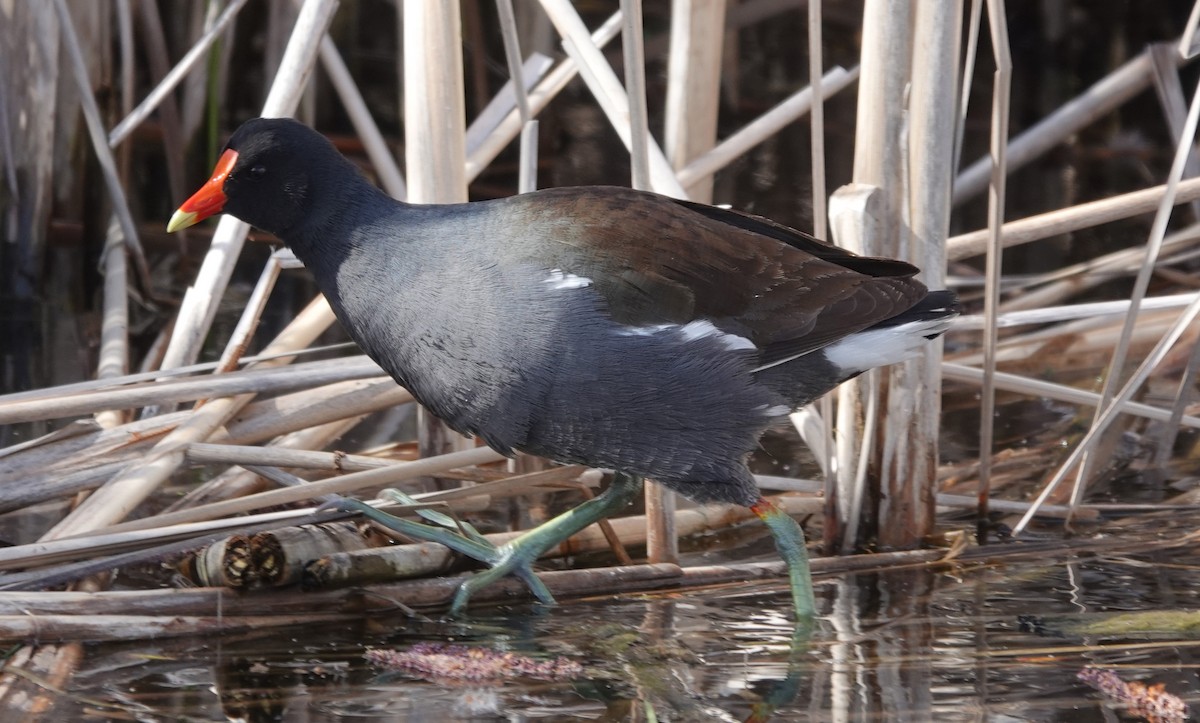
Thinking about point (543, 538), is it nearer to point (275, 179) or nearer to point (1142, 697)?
point (275, 179)

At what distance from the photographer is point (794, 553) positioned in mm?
2539

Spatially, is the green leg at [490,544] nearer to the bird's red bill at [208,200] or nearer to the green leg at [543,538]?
the green leg at [543,538]

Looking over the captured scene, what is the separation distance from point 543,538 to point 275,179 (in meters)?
0.78

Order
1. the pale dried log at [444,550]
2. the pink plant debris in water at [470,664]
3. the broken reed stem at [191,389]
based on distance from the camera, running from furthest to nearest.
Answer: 1. the broken reed stem at [191,389]
2. the pale dried log at [444,550]
3. the pink plant debris in water at [470,664]

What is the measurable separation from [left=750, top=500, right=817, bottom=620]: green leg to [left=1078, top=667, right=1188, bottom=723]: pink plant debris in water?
50 cm

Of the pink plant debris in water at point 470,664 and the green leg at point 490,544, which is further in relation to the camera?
the green leg at point 490,544

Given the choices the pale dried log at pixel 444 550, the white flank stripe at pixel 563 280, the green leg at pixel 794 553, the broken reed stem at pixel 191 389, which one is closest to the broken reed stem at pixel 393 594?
the pale dried log at pixel 444 550

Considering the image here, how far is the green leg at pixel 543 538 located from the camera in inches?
98.8

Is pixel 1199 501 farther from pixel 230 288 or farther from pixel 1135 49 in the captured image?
pixel 1135 49

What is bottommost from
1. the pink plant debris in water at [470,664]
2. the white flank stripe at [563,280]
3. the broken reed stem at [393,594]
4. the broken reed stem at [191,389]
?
the pink plant debris in water at [470,664]

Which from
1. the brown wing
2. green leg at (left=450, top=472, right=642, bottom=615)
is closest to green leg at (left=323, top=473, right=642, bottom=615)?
green leg at (left=450, top=472, right=642, bottom=615)

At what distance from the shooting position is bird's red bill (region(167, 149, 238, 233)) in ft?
7.99

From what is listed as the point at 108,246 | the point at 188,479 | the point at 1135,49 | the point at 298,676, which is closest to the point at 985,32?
the point at 1135,49

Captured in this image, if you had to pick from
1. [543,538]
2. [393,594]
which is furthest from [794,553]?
[393,594]
